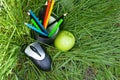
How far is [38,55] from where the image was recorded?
1.19 meters

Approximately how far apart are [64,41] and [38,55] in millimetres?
119

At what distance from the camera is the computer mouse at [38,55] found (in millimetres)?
1189

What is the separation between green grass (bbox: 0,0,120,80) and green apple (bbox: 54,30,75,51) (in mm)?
39

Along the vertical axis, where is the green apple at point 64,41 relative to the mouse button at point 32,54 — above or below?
below

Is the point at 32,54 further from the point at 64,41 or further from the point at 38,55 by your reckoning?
the point at 64,41

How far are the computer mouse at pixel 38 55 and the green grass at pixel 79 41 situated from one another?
46 mm

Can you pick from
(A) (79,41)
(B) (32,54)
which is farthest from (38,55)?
(A) (79,41)

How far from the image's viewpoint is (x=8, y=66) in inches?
46.0

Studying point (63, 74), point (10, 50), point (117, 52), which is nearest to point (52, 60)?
point (63, 74)

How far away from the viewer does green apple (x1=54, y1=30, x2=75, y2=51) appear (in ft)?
3.95

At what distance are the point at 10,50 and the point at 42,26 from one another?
0.57 feet

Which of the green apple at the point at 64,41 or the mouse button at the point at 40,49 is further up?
the mouse button at the point at 40,49

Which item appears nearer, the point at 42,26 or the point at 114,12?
the point at 42,26

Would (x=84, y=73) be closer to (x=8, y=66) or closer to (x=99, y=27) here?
(x=99, y=27)
